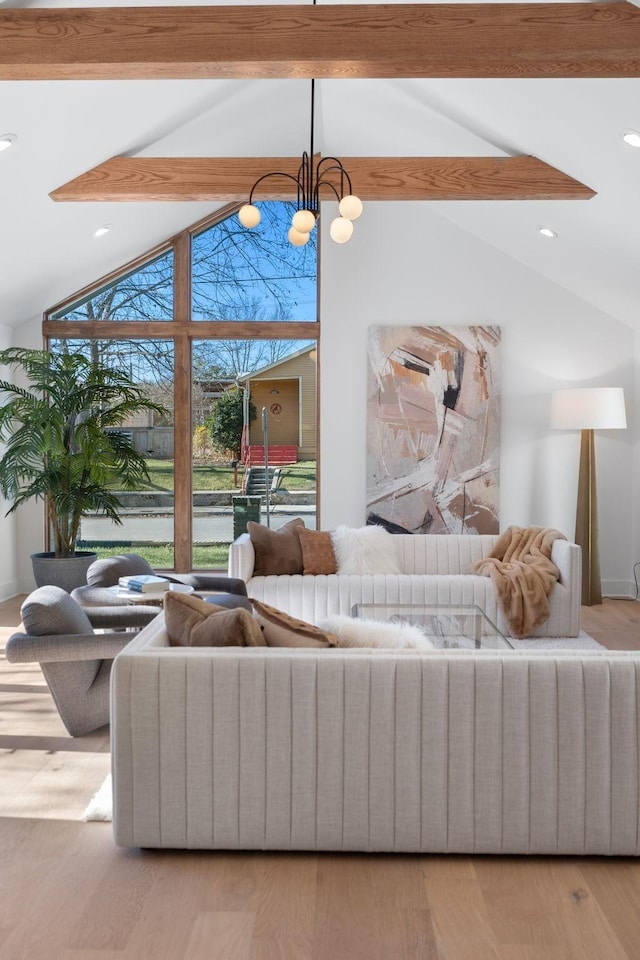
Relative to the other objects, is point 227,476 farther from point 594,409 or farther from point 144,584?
point 144,584

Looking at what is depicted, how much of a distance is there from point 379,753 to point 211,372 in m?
5.37

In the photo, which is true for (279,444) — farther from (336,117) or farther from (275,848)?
(275,848)

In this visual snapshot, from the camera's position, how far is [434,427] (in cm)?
755

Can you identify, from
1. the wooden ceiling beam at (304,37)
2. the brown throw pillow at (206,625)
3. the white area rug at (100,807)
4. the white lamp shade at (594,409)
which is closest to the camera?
the brown throw pillow at (206,625)

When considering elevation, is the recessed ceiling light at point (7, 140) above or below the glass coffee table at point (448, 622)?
above

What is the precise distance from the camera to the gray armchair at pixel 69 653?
3715 mm

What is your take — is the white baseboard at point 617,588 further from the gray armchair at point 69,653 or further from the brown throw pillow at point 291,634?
the brown throw pillow at point 291,634

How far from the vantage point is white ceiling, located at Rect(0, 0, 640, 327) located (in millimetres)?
4637

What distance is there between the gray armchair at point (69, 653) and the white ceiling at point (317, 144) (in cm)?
236

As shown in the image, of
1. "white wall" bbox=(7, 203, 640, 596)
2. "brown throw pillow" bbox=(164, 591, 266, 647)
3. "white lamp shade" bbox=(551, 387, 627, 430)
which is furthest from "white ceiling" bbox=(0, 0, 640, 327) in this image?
"brown throw pillow" bbox=(164, 591, 266, 647)

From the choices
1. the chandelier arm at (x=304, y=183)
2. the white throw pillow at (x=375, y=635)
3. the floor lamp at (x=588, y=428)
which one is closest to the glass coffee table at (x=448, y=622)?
the white throw pillow at (x=375, y=635)

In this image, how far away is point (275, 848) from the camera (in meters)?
2.79

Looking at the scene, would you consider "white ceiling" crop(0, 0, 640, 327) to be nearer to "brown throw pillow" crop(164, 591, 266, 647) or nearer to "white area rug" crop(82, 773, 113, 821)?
"brown throw pillow" crop(164, 591, 266, 647)

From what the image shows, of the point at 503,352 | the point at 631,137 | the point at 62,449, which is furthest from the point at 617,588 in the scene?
the point at 62,449
